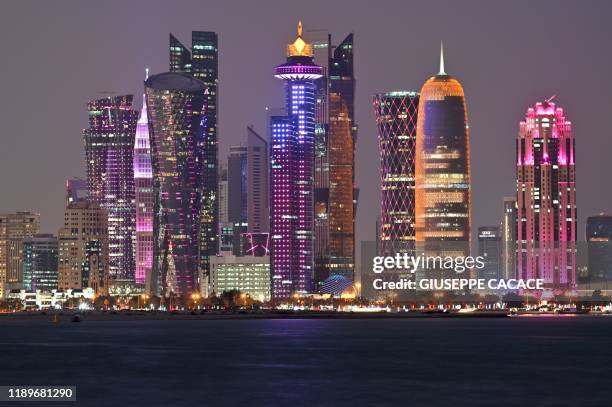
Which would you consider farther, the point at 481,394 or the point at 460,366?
the point at 460,366

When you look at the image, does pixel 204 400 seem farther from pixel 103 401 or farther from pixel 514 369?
pixel 514 369

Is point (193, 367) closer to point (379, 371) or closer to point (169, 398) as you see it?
point (379, 371)

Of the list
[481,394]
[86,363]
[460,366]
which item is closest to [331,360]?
[460,366]

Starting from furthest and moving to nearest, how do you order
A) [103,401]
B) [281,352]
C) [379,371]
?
[281,352], [379,371], [103,401]

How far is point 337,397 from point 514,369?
128ft

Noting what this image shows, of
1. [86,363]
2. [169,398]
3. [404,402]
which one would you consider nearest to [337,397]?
[404,402]

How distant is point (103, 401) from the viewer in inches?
4968

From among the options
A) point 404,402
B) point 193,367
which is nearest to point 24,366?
point 193,367

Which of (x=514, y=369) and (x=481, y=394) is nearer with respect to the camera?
(x=481, y=394)

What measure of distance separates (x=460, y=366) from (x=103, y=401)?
182 ft

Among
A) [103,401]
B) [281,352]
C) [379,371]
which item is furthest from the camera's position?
[281,352]

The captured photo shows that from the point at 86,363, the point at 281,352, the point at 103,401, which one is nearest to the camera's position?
the point at 103,401

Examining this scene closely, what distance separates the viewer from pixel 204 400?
127 m

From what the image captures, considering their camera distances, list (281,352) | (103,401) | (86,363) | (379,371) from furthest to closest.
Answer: (281,352)
(86,363)
(379,371)
(103,401)
